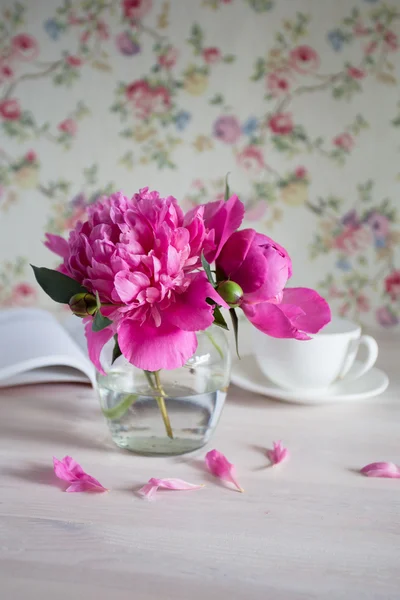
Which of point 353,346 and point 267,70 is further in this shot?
point 267,70

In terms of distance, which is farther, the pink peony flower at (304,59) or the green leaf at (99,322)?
the pink peony flower at (304,59)

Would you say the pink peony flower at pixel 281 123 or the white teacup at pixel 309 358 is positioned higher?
the pink peony flower at pixel 281 123

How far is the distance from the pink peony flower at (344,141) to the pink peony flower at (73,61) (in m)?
0.89

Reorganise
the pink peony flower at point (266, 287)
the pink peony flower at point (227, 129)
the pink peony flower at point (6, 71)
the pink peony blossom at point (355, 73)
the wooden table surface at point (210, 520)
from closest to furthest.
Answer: the wooden table surface at point (210, 520) → the pink peony flower at point (266, 287) → the pink peony blossom at point (355, 73) → the pink peony flower at point (227, 129) → the pink peony flower at point (6, 71)

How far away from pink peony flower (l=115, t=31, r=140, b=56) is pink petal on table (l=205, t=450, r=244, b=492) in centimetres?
171

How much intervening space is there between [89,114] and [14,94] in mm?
279

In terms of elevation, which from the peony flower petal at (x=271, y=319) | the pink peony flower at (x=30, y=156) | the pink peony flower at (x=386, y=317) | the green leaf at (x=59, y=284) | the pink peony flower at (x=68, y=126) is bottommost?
the pink peony flower at (x=386, y=317)

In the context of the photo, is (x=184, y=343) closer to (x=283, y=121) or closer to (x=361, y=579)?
(x=361, y=579)

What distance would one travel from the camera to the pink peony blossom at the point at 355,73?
1.89 metres

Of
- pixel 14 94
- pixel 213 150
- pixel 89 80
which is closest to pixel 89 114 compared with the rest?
pixel 89 80

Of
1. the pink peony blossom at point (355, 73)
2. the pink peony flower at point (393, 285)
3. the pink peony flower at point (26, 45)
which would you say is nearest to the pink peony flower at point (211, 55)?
the pink peony blossom at point (355, 73)

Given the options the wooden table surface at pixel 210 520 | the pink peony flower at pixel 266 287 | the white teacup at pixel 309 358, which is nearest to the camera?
the wooden table surface at pixel 210 520

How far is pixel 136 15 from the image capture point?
1.99 metres

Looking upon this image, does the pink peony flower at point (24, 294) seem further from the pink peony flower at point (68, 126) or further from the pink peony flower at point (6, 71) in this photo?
the pink peony flower at point (6, 71)
